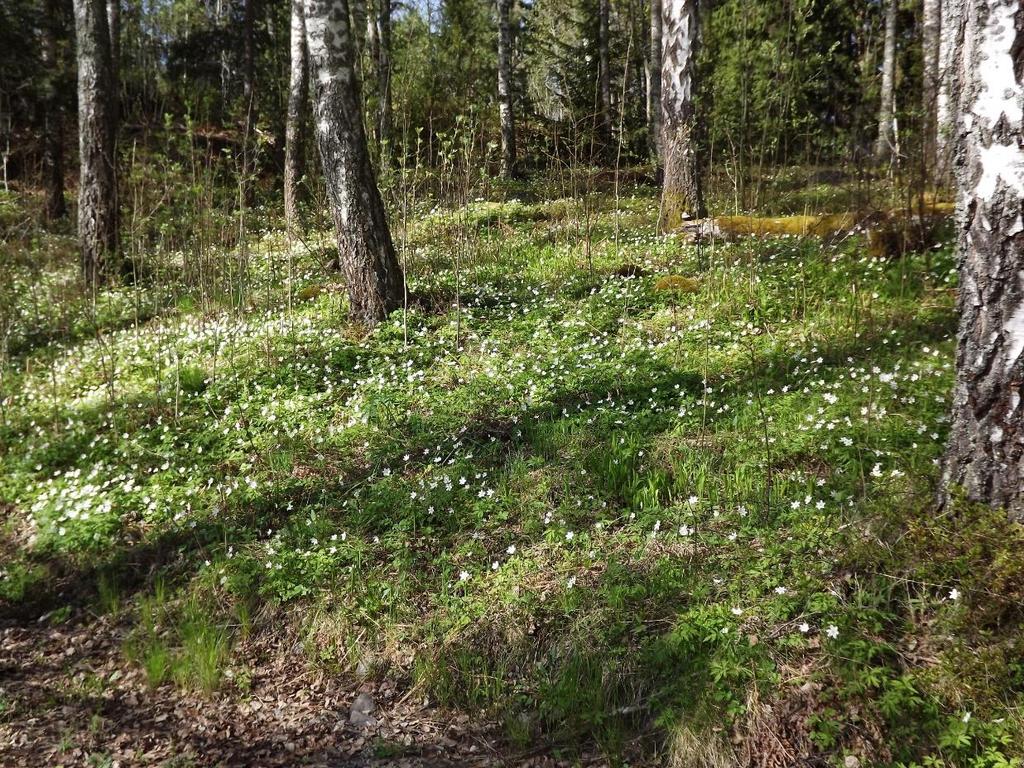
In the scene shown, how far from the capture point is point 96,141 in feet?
32.9

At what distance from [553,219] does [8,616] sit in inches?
354

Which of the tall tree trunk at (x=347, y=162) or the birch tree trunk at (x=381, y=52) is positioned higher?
the birch tree trunk at (x=381, y=52)

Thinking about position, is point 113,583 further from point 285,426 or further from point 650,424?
point 650,424

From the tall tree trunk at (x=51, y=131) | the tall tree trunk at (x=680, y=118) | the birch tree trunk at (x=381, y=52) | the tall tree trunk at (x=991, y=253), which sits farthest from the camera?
the birch tree trunk at (x=381, y=52)

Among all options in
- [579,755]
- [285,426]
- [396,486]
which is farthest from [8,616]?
[579,755]

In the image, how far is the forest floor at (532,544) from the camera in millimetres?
3023

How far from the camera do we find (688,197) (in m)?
9.64

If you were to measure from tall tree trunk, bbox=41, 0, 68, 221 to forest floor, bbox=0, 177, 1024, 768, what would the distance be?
11556 millimetres

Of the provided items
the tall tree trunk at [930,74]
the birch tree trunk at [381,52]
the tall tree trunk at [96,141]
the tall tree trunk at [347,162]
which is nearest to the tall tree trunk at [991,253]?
the tall tree trunk at [930,74]

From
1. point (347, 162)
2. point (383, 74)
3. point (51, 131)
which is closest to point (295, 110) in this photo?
point (347, 162)

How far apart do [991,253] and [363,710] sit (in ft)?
12.1

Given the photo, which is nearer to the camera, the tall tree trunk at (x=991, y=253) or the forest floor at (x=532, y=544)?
the tall tree trunk at (x=991, y=253)

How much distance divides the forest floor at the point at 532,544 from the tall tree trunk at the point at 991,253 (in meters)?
0.30

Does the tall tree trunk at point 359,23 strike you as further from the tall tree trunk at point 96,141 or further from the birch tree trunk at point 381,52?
the tall tree trunk at point 96,141
